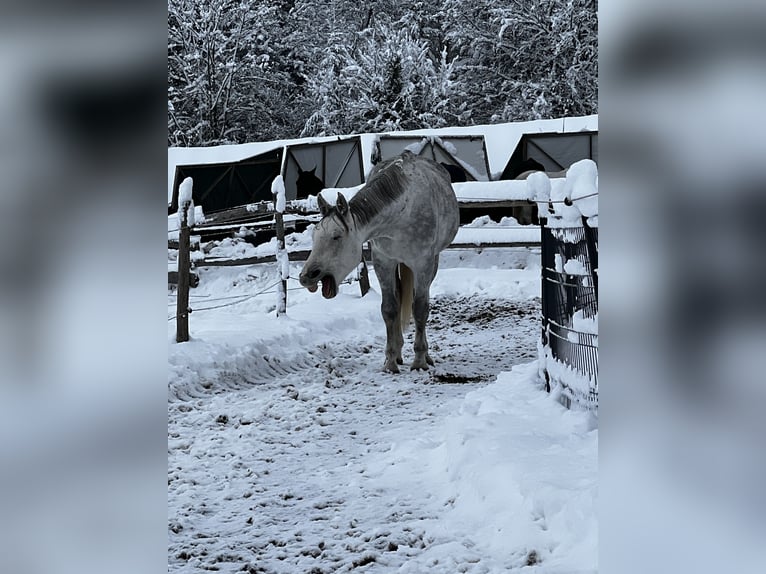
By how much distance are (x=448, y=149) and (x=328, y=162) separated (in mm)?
2585

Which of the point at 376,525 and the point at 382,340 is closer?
the point at 376,525

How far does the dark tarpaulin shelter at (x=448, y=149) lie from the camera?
1427cm

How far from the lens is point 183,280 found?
21.2ft

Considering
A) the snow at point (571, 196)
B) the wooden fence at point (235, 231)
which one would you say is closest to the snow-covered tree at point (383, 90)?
the wooden fence at point (235, 231)

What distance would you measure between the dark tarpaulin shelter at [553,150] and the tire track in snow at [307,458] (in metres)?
8.02

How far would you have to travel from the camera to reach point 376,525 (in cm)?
289

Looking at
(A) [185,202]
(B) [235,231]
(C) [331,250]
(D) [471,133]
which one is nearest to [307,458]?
A: (C) [331,250]

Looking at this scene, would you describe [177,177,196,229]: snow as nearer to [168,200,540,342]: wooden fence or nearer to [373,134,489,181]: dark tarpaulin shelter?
[168,200,540,342]: wooden fence

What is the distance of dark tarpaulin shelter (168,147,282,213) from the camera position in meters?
15.4

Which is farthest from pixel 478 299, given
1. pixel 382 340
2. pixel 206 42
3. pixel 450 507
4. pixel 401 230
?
pixel 206 42

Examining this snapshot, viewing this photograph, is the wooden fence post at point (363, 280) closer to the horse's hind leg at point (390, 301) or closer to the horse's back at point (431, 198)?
the horse's back at point (431, 198)
